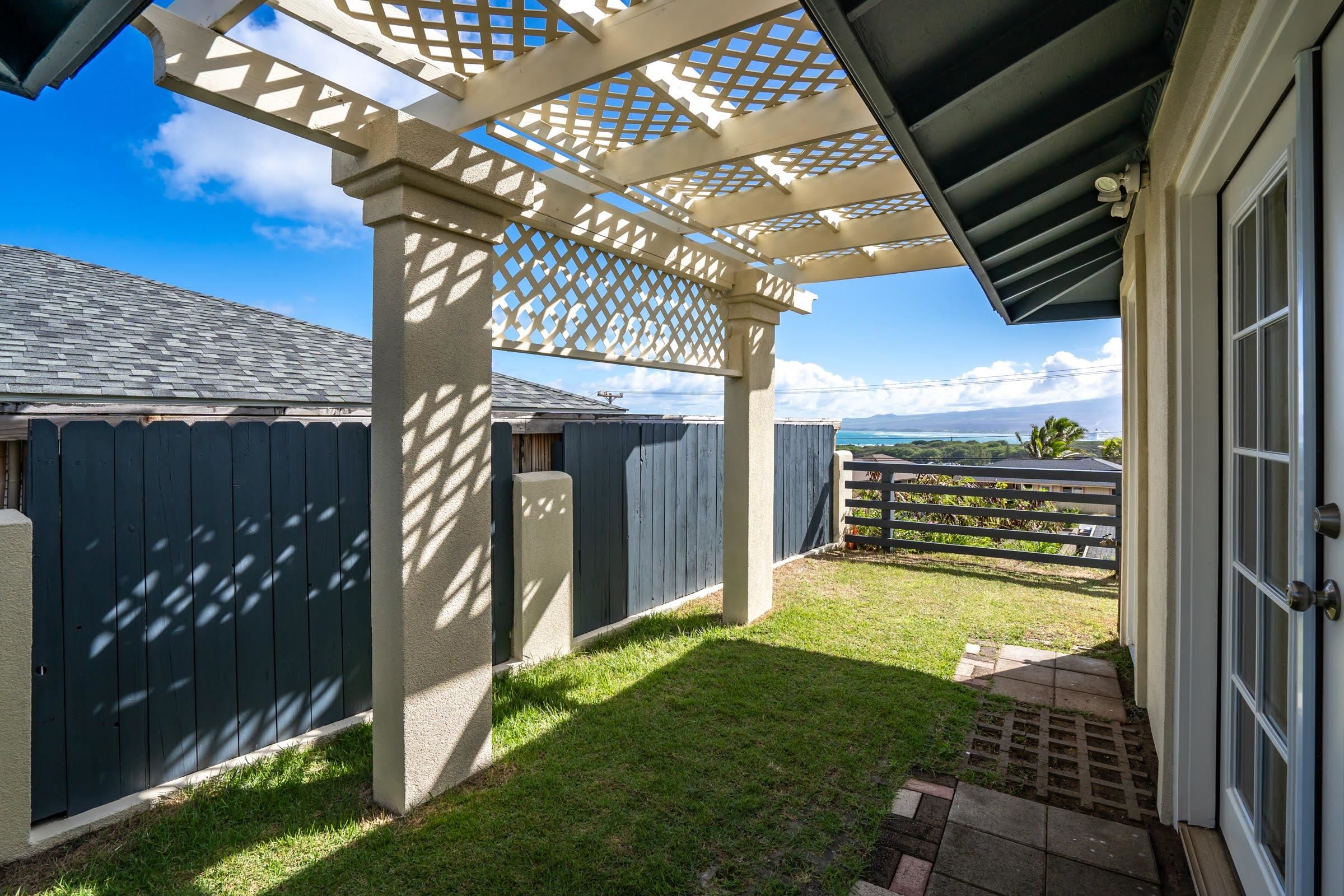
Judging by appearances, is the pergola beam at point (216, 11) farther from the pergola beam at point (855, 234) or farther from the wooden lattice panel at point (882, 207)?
the pergola beam at point (855, 234)

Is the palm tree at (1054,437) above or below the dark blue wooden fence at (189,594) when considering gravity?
above

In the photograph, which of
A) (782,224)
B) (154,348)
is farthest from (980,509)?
(154,348)

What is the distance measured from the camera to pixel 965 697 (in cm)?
327

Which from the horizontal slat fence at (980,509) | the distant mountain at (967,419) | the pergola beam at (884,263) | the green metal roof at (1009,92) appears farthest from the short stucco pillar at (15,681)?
the distant mountain at (967,419)

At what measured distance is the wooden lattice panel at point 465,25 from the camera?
1860 millimetres

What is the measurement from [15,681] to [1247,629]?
363 cm

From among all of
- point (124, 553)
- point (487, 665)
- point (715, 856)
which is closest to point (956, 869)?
point (715, 856)

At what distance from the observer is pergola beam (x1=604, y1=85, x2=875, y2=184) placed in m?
2.34

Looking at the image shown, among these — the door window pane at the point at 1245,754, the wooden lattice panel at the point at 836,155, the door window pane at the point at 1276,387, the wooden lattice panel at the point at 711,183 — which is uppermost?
the wooden lattice panel at the point at 711,183

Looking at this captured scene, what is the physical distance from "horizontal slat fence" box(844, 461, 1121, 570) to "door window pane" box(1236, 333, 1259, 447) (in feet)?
14.7

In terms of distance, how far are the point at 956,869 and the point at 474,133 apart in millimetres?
3098

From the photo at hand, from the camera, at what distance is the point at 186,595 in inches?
97.3

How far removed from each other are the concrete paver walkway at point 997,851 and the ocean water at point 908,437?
1241 inches

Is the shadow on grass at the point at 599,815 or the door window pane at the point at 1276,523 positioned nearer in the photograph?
the door window pane at the point at 1276,523
